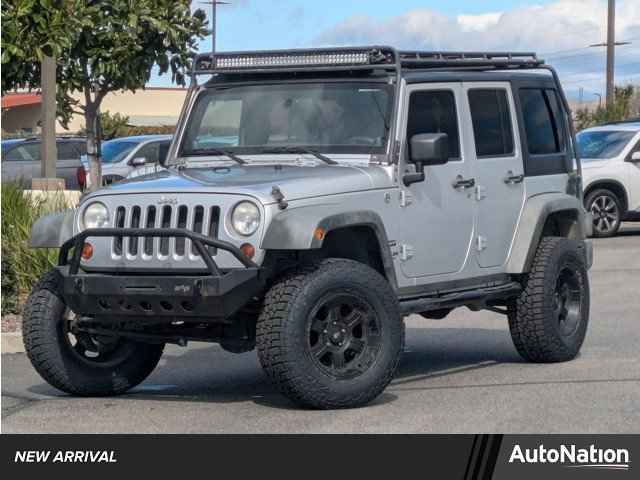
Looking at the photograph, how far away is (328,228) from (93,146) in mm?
11806

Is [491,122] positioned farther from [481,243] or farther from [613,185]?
[613,185]

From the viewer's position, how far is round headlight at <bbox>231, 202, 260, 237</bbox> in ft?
27.9

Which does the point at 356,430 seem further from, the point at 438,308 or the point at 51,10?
the point at 51,10

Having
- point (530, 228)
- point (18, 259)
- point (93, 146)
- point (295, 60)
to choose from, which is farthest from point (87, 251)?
point (93, 146)

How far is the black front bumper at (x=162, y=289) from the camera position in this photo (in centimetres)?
836

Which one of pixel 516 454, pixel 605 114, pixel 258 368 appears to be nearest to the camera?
pixel 516 454

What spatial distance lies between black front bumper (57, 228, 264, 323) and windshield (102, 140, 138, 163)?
1752 cm

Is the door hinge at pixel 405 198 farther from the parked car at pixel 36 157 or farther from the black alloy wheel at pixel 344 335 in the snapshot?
the parked car at pixel 36 157

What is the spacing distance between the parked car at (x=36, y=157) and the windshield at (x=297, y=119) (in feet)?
52.4

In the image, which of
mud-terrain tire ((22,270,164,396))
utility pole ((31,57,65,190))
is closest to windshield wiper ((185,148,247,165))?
mud-terrain tire ((22,270,164,396))

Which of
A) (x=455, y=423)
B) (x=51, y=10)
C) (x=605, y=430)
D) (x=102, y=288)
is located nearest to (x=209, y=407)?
(x=102, y=288)

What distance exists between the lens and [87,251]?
9016 millimetres

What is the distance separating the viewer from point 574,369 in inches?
413

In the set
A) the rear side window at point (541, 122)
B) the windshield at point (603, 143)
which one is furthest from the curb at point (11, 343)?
the windshield at point (603, 143)
